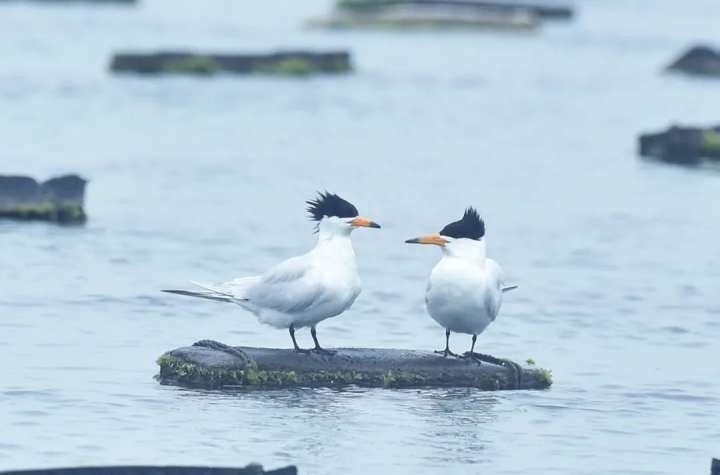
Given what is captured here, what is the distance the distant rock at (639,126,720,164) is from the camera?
54.2 metres

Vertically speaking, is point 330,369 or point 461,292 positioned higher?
point 461,292

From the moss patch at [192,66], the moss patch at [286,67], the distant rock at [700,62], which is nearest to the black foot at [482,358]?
the moss patch at [192,66]

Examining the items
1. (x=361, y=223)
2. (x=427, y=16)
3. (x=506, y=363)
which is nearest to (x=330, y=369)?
(x=361, y=223)

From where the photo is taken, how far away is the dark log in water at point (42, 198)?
34.7 meters

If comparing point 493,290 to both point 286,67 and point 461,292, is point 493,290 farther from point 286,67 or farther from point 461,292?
point 286,67

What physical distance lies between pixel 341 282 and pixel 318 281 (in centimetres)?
24

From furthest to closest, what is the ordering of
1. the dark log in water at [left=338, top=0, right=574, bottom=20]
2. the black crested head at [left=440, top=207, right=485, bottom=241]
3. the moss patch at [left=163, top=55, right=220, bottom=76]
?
the dark log in water at [left=338, top=0, right=574, bottom=20], the moss patch at [left=163, top=55, right=220, bottom=76], the black crested head at [left=440, top=207, right=485, bottom=241]

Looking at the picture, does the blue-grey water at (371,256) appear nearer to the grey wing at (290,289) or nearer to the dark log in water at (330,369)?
the dark log in water at (330,369)

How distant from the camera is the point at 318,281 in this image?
20.6 m

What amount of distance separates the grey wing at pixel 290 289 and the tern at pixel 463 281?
1078 mm

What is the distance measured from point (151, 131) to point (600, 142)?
14.2 m

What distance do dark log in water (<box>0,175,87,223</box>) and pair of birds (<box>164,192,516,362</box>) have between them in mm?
14149

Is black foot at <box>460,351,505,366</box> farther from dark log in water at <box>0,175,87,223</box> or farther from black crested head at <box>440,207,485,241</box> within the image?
dark log in water at <box>0,175,87,223</box>

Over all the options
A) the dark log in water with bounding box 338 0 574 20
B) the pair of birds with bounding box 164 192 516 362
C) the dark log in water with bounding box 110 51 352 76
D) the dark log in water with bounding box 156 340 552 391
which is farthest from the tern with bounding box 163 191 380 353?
the dark log in water with bounding box 338 0 574 20
